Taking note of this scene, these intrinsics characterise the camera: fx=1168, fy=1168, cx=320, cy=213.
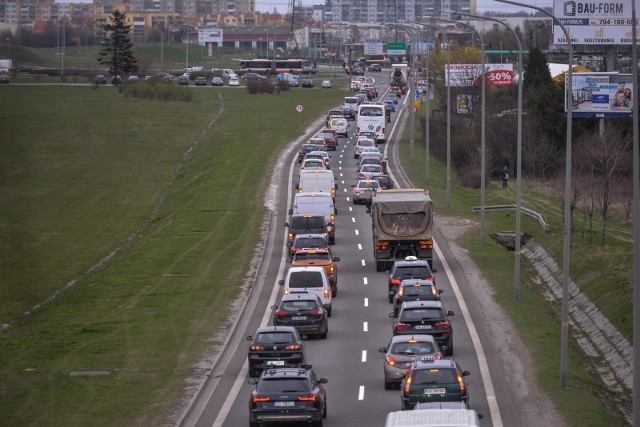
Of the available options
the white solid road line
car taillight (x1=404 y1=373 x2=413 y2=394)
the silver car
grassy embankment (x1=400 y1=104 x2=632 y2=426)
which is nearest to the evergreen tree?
grassy embankment (x1=400 y1=104 x2=632 y2=426)

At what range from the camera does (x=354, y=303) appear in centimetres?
3997

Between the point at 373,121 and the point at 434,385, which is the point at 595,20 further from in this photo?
the point at 434,385

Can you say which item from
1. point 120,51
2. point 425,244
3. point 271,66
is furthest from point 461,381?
point 271,66

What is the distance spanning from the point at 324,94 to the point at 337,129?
46096 millimetres

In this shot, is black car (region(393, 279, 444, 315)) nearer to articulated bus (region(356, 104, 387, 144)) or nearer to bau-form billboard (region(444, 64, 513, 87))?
articulated bus (region(356, 104, 387, 144))

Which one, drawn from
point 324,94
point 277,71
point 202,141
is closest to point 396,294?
point 202,141

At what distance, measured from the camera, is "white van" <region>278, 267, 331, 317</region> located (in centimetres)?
3716

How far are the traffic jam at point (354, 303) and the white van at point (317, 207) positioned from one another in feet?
0.15

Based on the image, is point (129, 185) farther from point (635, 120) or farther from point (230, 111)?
point (635, 120)

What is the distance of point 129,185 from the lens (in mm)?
80125

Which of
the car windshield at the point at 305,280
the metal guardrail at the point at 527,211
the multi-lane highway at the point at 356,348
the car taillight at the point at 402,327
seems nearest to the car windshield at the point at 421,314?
the car taillight at the point at 402,327

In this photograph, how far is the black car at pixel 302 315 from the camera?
33.2 m

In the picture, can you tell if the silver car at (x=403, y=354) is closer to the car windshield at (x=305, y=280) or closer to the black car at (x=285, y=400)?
the black car at (x=285, y=400)

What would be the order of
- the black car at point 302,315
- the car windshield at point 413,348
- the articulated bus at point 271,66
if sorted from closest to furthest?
the car windshield at point 413,348
the black car at point 302,315
the articulated bus at point 271,66
